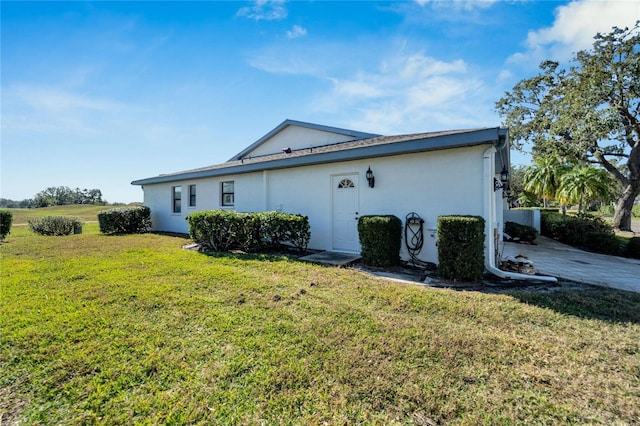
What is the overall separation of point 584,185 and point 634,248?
1215cm

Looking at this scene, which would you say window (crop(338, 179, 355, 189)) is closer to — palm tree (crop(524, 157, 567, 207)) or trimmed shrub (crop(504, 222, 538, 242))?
trimmed shrub (crop(504, 222, 538, 242))

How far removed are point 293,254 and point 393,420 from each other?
573 centimetres

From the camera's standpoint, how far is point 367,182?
717 cm

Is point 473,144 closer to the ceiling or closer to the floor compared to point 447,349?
closer to the ceiling

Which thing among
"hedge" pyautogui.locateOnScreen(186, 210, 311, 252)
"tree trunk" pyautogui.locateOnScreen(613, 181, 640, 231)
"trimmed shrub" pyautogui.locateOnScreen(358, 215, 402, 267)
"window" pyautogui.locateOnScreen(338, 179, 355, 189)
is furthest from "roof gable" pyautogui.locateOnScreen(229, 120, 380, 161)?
"tree trunk" pyautogui.locateOnScreen(613, 181, 640, 231)

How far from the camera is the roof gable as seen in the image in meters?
11.0

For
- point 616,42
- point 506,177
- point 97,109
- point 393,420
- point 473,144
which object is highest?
point 616,42

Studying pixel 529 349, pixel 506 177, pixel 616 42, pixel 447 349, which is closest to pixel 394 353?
pixel 447 349

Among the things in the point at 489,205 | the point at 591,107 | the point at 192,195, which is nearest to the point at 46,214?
the point at 192,195

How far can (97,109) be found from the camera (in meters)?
9.79

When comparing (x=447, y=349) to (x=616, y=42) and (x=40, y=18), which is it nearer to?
(x=40, y=18)

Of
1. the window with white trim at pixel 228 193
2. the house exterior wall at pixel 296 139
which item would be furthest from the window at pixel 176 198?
the house exterior wall at pixel 296 139

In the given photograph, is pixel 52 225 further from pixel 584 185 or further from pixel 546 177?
pixel 546 177

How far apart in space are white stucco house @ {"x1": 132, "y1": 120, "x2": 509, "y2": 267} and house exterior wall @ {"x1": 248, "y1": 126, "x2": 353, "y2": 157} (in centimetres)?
5
